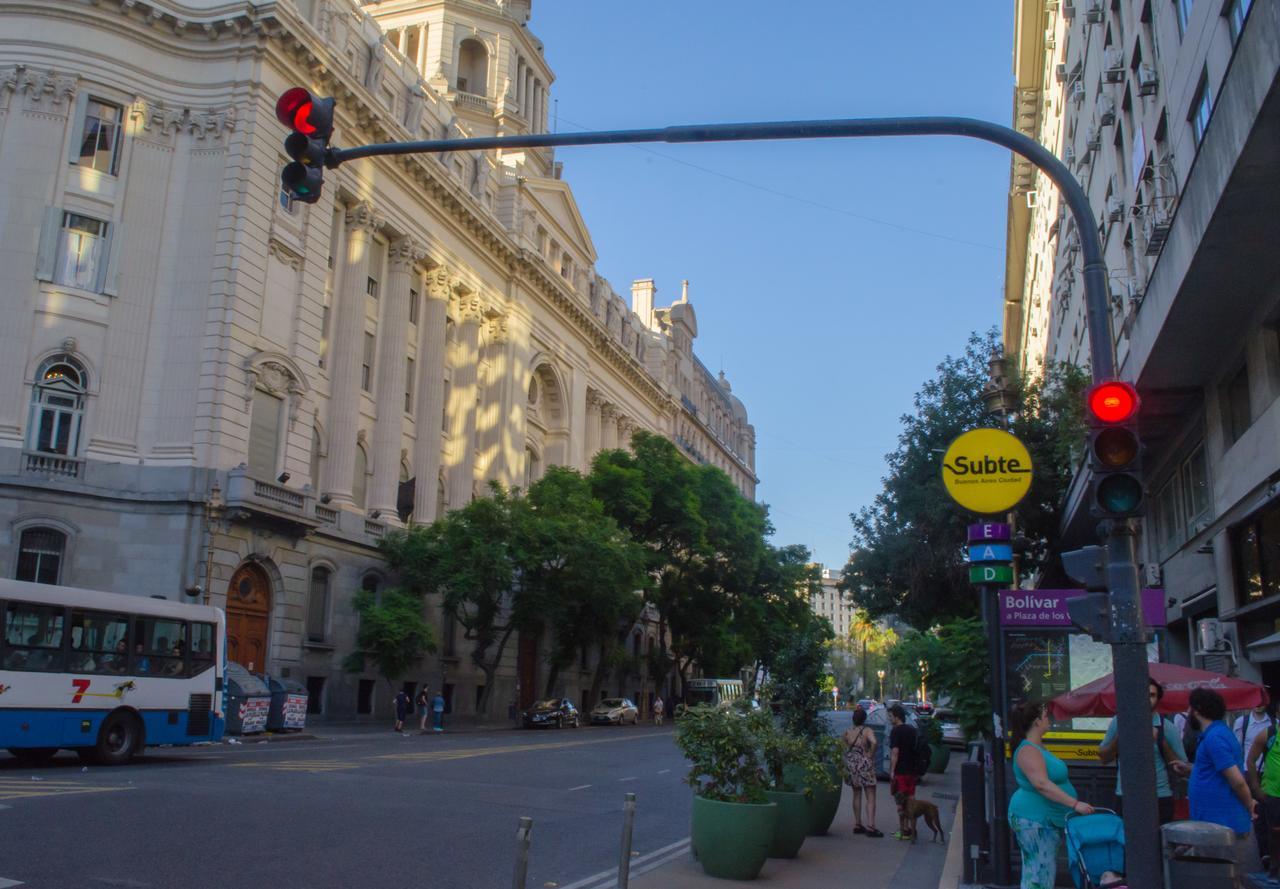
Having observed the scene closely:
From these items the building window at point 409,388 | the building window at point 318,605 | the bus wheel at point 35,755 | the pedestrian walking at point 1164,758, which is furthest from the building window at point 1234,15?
the building window at point 409,388

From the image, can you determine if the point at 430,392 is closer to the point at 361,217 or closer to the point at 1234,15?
the point at 361,217

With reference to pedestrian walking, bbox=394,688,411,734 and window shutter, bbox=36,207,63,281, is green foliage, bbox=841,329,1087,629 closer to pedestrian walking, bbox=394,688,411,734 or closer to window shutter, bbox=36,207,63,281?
pedestrian walking, bbox=394,688,411,734

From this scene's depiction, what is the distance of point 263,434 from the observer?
114 feet

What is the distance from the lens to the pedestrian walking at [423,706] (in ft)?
120

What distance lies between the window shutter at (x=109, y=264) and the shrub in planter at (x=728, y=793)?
89.3 ft

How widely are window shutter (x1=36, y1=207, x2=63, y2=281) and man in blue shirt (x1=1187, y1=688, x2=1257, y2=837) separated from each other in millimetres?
31264

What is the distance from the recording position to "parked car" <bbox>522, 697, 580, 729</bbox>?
1658 inches

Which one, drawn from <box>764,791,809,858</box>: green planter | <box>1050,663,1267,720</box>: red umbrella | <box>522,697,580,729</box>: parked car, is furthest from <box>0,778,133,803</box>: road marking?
<box>522,697,580,729</box>: parked car

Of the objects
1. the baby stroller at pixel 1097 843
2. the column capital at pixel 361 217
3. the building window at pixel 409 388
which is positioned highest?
the column capital at pixel 361 217

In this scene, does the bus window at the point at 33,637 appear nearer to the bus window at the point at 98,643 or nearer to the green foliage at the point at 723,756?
the bus window at the point at 98,643

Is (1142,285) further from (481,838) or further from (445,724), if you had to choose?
(445,724)

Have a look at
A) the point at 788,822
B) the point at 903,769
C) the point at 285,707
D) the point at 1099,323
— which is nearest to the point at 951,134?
the point at 1099,323

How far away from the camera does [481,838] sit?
11883 mm

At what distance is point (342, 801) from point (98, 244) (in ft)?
79.4
